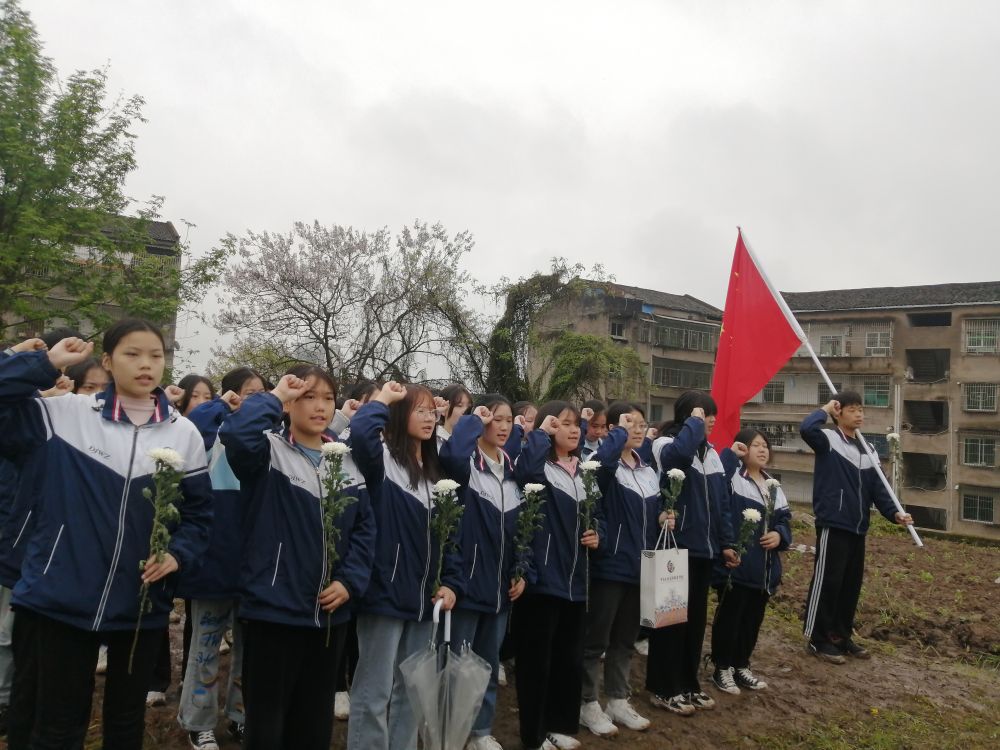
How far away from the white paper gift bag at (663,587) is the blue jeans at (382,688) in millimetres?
1463

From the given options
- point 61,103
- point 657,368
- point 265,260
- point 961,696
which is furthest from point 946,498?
point 61,103

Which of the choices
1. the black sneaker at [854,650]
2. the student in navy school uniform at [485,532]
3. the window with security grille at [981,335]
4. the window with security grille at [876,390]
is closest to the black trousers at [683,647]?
the student in navy school uniform at [485,532]

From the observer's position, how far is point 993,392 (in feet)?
114

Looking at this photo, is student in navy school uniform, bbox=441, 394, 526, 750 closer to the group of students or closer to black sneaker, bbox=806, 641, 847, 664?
the group of students

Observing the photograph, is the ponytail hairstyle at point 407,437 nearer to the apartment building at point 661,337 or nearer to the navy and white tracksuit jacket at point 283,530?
the navy and white tracksuit jacket at point 283,530

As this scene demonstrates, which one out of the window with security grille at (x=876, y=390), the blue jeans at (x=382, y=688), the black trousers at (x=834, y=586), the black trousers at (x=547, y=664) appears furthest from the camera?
the window with security grille at (x=876, y=390)

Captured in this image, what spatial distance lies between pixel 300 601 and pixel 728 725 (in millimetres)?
3195

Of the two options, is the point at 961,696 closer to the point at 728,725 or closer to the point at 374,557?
the point at 728,725

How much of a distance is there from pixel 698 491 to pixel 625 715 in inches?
60.5

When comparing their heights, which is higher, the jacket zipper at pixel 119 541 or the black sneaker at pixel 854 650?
the jacket zipper at pixel 119 541

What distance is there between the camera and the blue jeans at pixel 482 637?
13.1ft

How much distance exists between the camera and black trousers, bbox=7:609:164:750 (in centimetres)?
271

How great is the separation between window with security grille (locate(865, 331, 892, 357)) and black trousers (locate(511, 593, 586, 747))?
38177 millimetres

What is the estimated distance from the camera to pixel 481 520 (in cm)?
410
